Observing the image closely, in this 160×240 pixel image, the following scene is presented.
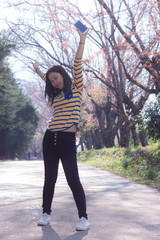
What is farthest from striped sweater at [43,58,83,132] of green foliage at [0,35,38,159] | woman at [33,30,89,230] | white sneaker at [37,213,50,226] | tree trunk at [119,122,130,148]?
green foliage at [0,35,38,159]

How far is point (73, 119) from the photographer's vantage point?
3883 millimetres

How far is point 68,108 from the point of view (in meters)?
3.93

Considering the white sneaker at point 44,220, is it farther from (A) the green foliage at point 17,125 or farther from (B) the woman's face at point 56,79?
(A) the green foliage at point 17,125

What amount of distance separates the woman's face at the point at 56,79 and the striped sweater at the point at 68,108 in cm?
8

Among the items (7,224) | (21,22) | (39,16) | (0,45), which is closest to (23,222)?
(7,224)

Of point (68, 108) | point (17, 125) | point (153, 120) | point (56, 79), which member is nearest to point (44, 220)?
point (68, 108)

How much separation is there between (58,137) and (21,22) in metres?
14.8

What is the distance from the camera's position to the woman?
3850 mm

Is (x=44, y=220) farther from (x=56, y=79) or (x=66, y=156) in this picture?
(x=56, y=79)

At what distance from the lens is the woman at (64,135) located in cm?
385

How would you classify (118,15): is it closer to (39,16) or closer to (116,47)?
(116,47)

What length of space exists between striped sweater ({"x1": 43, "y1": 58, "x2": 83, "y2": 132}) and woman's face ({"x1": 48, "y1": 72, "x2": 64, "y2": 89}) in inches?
3.3

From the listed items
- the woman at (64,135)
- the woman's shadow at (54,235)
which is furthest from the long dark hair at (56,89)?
the woman's shadow at (54,235)

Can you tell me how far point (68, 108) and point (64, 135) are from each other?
1.00 feet
